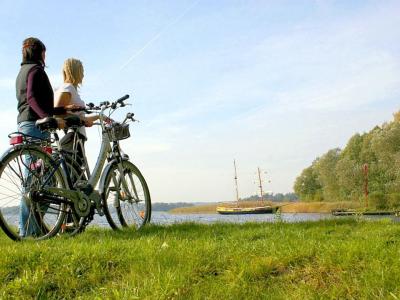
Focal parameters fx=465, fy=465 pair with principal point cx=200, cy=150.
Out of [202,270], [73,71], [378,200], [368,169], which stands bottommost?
[202,270]

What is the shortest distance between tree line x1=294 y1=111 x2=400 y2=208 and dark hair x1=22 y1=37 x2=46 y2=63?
56.1 meters

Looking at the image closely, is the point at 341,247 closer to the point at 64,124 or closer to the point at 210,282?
the point at 210,282

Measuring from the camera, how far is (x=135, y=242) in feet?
17.7

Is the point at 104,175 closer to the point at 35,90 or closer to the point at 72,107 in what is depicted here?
the point at 72,107

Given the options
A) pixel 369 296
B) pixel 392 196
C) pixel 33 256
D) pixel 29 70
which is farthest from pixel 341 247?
pixel 392 196

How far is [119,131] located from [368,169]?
204ft

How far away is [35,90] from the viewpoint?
6707 mm

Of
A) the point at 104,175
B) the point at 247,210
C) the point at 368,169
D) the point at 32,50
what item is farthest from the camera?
the point at 247,210

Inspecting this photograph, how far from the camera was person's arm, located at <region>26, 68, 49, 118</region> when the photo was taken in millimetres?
6672

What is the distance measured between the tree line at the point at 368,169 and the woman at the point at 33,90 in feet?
184

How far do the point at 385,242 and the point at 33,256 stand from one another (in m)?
3.66

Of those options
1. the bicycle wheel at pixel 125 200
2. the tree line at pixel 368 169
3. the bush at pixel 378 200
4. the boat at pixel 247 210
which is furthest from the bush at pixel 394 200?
the bicycle wheel at pixel 125 200

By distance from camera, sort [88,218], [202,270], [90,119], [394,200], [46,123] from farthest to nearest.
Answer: [394,200] → [90,119] → [88,218] → [46,123] → [202,270]

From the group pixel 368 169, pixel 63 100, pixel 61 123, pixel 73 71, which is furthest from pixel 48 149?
pixel 368 169
